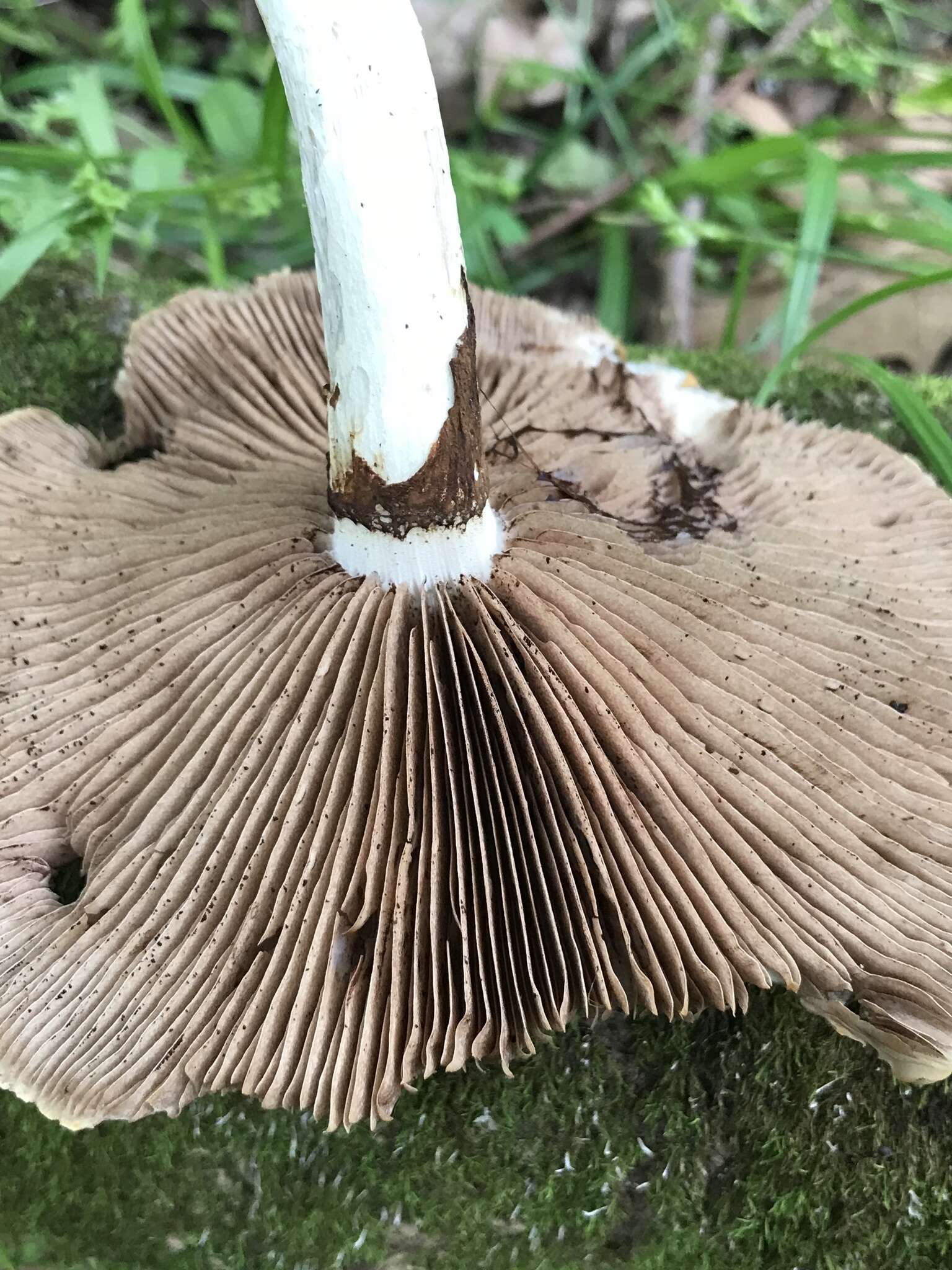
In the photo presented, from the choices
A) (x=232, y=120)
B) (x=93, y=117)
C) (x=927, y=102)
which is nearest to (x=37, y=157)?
(x=93, y=117)

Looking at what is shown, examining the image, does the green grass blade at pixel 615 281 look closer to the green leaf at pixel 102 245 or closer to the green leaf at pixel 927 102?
the green leaf at pixel 927 102

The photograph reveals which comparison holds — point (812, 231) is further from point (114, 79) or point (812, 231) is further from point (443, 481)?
point (114, 79)

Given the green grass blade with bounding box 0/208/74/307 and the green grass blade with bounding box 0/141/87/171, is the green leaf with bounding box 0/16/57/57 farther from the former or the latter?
the green grass blade with bounding box 0/208/74/307

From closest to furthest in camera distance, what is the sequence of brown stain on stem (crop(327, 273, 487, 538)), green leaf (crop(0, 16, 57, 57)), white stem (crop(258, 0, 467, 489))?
white stem (crop(258, 0, 467, 489)) → brown stain on stem (crop(327, 273, 487, 538)) → green leaf (crop(0, 16, 57, 57))

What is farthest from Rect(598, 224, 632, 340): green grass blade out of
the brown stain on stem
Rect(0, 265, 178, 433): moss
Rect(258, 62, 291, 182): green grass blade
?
the brown stain on stem

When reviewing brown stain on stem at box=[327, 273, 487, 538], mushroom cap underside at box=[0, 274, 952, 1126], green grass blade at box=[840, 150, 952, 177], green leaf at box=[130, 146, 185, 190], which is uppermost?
green grass blade at box=[840, 150, 952, 177]

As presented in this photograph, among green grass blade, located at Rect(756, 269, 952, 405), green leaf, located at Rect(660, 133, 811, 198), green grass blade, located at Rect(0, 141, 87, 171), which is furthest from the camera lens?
green leaf, located at Rect(660, 133, 811, 198)

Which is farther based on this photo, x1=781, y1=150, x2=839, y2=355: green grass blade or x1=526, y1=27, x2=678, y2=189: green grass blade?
x1=526, y1=27, x2=678, y2=189: green grass blade
